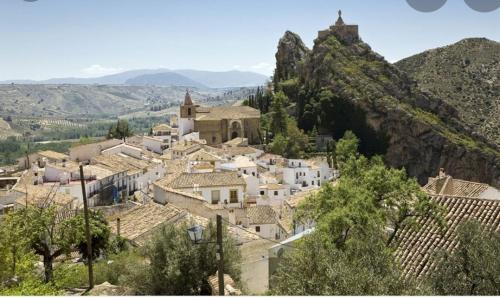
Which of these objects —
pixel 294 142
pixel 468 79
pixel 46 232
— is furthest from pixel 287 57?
pixel 46 232

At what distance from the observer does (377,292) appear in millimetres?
3883

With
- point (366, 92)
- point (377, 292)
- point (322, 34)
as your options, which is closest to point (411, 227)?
point (377, 292)

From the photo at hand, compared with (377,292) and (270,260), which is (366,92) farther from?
(377,292)

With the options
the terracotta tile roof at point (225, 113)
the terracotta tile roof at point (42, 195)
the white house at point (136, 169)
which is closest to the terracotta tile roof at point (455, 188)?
the terracotta tile roof at point (42, 195)


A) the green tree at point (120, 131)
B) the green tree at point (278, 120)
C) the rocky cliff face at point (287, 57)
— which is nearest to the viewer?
the green tree at point (278, 120)

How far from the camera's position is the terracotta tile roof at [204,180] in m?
15.2

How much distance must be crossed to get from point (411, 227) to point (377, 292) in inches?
83.8

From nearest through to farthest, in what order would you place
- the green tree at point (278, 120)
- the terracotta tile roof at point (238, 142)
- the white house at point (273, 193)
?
the white house at point (273, 193) → the terracotta tile roof at point (238, 142) → the green tree at point (278, 120)

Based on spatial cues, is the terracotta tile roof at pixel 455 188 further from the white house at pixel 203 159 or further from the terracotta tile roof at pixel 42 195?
the white house at pixel 203 159

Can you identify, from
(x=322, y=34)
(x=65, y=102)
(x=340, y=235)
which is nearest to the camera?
(x=340, y=235)

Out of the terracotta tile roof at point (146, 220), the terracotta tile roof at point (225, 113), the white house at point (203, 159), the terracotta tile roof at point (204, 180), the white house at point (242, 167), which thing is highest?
the terracotta tile roof at point (225, 113)

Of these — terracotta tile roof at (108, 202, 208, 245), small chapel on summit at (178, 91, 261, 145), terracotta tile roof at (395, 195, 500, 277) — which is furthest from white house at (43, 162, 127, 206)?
small chapel on summit at (178, 91, 261, 145)

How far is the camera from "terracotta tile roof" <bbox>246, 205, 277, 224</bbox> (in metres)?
13.5

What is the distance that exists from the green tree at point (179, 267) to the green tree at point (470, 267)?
251 cm
